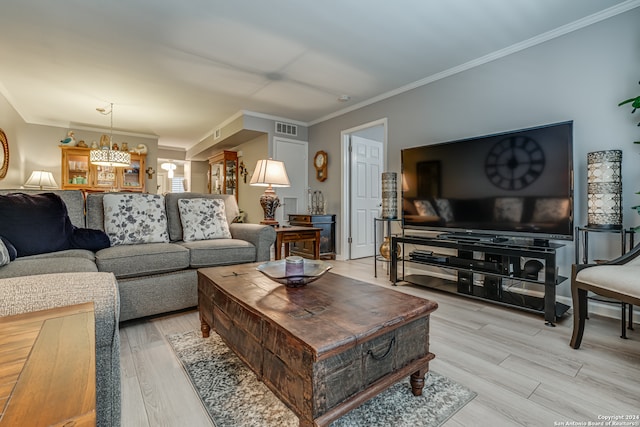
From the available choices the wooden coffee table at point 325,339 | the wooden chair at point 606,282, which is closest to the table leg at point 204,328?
the wooden coffee table at point 325,339

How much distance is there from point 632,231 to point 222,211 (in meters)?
3.28

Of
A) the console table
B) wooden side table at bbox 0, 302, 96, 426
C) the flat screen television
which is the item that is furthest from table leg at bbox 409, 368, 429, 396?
the console table

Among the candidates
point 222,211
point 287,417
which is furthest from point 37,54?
point 287,417

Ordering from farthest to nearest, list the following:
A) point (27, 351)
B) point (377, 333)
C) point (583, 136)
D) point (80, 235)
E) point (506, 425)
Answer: point (583, 136) < point (80, 235) < point (506, 425) < point (377, 333) < point (27, 351)

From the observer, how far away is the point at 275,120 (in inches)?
200

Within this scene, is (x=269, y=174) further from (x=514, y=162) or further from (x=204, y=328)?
(x=514, y=162)

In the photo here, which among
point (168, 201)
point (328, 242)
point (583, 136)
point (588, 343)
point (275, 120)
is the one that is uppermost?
point (275, 120)

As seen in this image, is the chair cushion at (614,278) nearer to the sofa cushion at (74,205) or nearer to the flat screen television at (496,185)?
the flat screen television at (496,185)

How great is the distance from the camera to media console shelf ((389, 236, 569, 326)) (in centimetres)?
216

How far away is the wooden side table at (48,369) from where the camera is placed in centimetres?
38

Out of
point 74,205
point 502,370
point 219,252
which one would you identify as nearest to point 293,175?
point 219,252

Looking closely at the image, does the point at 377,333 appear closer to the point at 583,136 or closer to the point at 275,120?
the point at 583,136

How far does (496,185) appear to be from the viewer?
266 centimetres

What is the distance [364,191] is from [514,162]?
8.71 ft
